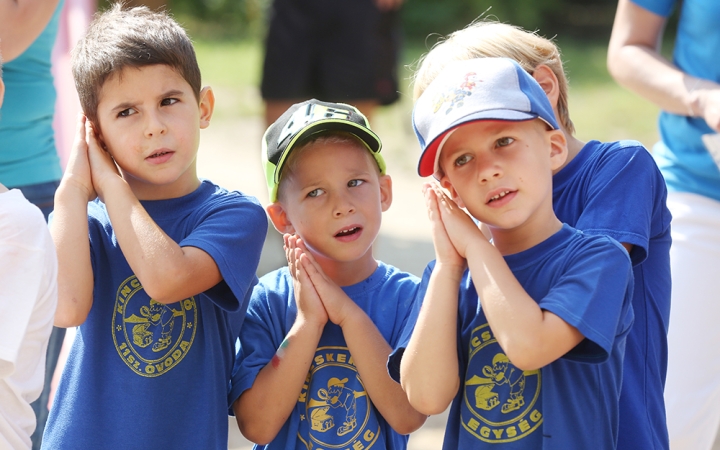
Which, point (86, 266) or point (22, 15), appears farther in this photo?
point (22, 15)

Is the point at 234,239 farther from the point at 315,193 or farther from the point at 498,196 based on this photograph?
the point at 498,196

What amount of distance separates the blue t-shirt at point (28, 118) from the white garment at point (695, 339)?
6.90ft

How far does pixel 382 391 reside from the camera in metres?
2.44

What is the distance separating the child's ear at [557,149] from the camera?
230cm

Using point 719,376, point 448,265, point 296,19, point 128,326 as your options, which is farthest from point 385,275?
point 296,19

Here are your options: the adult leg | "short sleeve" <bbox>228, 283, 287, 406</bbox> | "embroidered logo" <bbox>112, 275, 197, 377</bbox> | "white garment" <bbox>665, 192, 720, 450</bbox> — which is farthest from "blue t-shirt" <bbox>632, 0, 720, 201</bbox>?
Answer: the adult leg

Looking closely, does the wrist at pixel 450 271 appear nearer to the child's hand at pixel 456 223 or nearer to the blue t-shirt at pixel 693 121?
the child's hand at pixel 456 223

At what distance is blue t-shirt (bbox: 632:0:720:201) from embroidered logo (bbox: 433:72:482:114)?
1.09 meters

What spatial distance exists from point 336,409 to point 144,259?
2.13 ft

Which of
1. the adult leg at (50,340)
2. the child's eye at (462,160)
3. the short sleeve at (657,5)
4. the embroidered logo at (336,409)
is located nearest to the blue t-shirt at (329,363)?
the embroidered logo at (336,409)

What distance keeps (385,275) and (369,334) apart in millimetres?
279

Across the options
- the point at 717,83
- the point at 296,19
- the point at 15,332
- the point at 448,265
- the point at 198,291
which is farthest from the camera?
the point at 296,19

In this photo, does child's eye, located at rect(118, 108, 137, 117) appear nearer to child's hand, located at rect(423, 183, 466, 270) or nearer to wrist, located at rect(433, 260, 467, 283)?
child's hand, located at rect(423, 183, 466, 270)

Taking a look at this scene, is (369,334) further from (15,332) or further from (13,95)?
(13,95)
